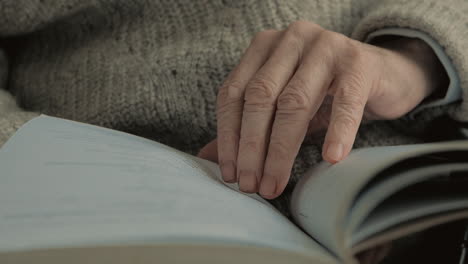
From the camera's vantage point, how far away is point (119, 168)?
1.19ft

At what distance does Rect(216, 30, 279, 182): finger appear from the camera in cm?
49

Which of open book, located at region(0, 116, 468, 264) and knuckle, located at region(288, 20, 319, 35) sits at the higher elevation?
open book, located at region(0, 116, 468, 264)

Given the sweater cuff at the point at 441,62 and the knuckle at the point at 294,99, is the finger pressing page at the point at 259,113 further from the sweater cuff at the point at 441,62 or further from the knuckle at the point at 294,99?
the sweater cuff at the point at 441,62

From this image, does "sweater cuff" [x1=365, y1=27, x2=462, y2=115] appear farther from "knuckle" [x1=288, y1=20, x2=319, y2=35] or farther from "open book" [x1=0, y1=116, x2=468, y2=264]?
"open book" [x1=0, y1=116, x2=468, y2=264]

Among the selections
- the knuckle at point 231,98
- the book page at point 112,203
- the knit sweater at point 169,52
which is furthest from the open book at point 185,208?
the knit sweater at point 169,52

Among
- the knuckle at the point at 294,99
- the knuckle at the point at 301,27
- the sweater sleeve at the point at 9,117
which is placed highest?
the knuckle at the point at 301,27

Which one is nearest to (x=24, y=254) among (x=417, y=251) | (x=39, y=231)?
(x=39, y=231)

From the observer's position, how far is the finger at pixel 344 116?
0.43 metres

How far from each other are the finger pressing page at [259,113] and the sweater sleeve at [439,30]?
0.55ft

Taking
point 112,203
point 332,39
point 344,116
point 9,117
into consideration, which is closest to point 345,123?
point 344,116

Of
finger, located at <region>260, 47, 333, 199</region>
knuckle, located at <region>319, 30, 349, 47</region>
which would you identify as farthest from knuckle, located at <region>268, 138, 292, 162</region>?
knuckle, located at <region>319, 30, 349, 47</region>

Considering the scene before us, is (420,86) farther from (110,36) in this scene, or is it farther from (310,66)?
(110,36)

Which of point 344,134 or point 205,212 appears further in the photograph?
point 344,134

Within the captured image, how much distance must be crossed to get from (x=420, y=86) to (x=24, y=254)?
488mm
